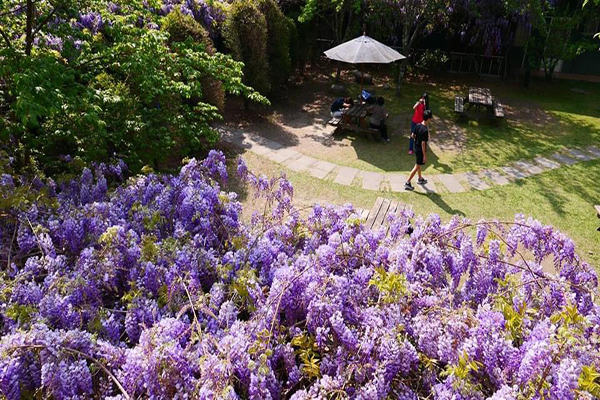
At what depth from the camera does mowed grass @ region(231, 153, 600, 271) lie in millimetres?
8180

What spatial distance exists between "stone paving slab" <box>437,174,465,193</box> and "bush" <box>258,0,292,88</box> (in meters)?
6.47

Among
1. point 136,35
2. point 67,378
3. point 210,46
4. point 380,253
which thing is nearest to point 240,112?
point 210,46

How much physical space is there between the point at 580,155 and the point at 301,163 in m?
7.01

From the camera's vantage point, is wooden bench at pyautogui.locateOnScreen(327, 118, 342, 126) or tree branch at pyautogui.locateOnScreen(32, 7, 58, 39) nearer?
tree branch at pyautogui.locateOnScreen(32, 7, 58, 39)

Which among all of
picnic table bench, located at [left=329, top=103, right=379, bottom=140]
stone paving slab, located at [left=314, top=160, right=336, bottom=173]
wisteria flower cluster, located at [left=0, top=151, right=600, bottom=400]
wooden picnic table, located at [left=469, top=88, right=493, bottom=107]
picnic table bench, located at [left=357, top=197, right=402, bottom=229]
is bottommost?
stone paving slab, located at [left=314, top=160, right=336, bottom=173]

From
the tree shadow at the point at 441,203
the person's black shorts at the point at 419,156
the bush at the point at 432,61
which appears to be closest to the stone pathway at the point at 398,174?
the tree shadow at the point at 441,203

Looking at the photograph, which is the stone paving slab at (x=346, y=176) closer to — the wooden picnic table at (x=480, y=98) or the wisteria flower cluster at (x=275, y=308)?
the wooden picnic table at (x=480, y=98)

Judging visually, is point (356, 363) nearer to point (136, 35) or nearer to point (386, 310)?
point (386, 310)

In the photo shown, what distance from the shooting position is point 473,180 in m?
9.60

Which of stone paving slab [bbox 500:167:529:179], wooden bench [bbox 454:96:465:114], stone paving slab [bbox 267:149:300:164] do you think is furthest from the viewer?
wooden bench [bbox 454:96:465:114]

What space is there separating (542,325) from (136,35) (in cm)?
551

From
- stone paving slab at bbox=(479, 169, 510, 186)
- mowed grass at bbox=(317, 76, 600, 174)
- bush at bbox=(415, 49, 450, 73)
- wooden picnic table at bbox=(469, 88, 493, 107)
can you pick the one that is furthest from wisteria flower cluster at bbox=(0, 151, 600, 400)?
bush at bbox=(415, 49, 450, 73)

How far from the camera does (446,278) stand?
3.05m

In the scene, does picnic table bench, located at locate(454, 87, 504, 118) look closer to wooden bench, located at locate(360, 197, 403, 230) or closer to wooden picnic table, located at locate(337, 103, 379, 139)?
wooden picnic table, located at locate(337, 103, 379, 139)
